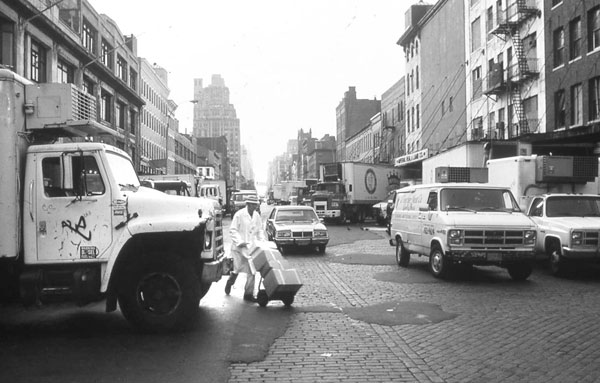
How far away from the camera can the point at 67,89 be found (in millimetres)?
7688

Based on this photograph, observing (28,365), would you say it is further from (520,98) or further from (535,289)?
(520,98)

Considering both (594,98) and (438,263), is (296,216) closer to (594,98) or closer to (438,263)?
(438,263)

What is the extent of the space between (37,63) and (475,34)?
28.4 m

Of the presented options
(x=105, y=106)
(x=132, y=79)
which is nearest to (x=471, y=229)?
(x=105, y=106)

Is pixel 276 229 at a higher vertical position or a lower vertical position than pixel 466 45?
lower

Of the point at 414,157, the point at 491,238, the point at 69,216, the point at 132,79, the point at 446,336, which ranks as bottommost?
the point at 446,336

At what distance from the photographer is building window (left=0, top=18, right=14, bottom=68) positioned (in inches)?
1089

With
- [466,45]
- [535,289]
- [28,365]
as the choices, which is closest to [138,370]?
[28,365]

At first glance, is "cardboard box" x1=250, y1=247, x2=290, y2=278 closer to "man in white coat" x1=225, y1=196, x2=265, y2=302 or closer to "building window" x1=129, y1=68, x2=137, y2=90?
"man in white coat" x1=225, y1=196, x2=265, y2=302

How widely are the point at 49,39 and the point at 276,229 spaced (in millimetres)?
21284

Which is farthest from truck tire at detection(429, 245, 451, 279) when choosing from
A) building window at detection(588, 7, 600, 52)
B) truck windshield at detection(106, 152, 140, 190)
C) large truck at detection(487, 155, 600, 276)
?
building window at detection(588, 7, 600, 52)

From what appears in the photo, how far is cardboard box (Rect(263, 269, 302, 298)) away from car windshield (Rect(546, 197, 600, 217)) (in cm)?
765

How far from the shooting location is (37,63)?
31.7m

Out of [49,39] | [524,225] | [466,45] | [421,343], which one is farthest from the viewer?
[466,45]
